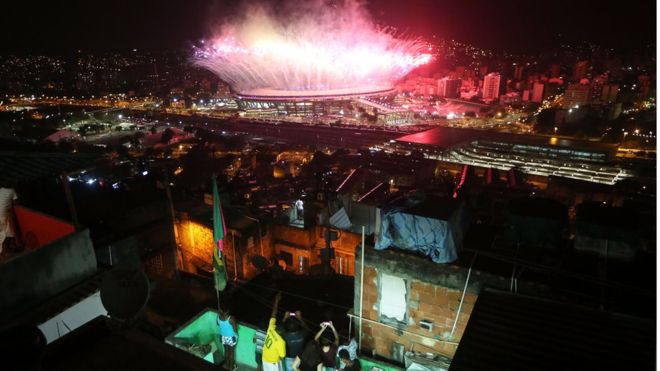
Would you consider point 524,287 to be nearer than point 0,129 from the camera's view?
Yes

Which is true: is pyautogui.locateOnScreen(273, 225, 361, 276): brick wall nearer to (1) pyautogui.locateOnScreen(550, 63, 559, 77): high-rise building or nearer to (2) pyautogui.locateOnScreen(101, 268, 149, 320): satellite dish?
(2) pyautogui.locateOnScreen(101, 268, 149, 320): satellite dish

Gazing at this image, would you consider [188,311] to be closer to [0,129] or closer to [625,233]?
[625,233]

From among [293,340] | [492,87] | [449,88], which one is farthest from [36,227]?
[492,87]

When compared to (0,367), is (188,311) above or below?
below

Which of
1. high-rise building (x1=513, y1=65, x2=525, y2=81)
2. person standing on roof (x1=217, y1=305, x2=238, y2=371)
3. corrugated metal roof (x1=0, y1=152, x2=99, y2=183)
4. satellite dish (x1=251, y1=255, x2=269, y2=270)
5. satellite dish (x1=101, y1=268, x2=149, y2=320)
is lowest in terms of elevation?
satellite dish (x1=251, y1=255, x2=269, y2=270)

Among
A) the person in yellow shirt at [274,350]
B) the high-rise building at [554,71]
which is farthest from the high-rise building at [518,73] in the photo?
the person in yellow shirt at [274,350]

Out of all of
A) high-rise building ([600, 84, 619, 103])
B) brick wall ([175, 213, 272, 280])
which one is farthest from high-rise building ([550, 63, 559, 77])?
brick wall ([175, 213, 272, 280])

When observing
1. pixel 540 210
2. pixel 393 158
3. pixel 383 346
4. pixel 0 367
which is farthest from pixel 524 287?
pixel 393 158
